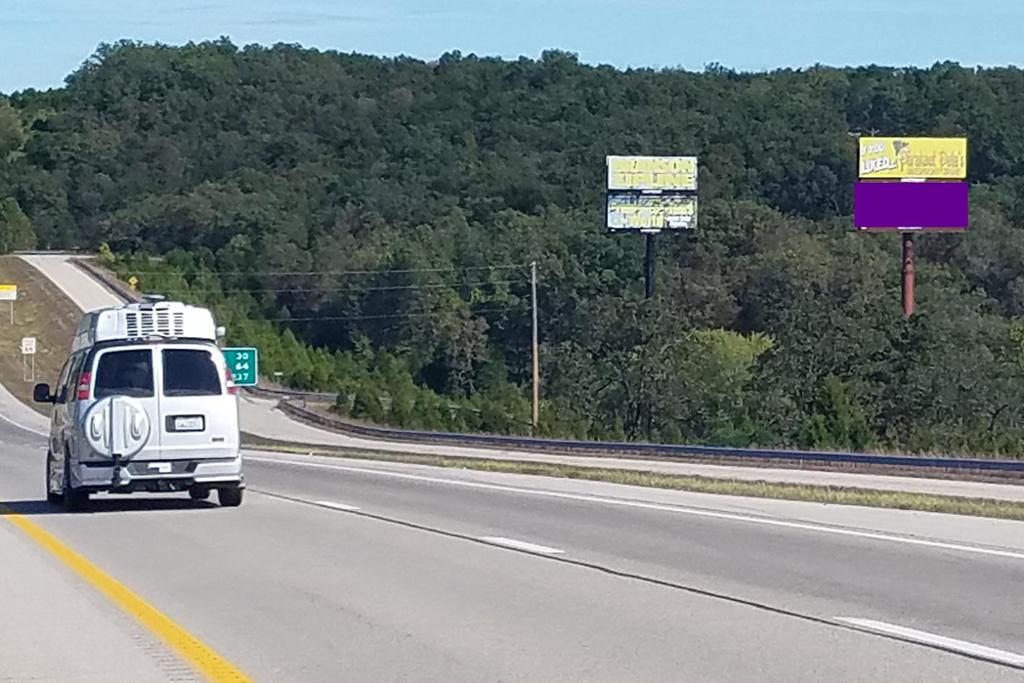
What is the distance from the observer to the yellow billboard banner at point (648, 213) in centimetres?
8625

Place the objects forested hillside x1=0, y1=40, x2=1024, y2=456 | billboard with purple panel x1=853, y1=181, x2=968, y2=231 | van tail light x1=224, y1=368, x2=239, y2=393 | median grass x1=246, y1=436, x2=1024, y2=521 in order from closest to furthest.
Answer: van tail light x1=224, y1=368, x2=239, y2=393
median grass x1=246, y1=436, x2=1024, y2=521
billboard with purple panel x1=853, y1=181, x2=968, y2=231
forested hillside x1=0, y1=40, x2=1024, y2=456

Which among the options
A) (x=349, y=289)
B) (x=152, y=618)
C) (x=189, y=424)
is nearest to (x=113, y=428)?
(x=189, y=424)

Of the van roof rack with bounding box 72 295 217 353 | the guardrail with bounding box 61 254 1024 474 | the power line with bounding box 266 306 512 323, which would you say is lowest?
the guardrail with bounding box 61 254 1024 474

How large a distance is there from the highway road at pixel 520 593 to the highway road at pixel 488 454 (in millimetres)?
8538

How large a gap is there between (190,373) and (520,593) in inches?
352

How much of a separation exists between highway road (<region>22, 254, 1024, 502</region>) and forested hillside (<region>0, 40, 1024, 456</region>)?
4750 millimetres

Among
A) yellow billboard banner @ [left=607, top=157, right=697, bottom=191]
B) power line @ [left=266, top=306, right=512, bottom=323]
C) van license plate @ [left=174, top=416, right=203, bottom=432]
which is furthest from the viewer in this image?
power line @ [left=266, top=306, right=512, bottom=323]

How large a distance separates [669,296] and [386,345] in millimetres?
23751

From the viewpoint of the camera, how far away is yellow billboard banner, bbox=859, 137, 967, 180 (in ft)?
244

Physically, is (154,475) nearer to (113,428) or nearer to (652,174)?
(113,428)

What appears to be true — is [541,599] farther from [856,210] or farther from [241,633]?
[856,210]

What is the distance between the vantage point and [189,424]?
22.0m

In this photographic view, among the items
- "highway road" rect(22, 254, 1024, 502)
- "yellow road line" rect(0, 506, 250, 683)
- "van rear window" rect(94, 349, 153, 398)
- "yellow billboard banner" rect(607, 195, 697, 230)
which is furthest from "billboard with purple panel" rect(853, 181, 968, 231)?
"yellow road line" rect(0, 506, 250, 683)

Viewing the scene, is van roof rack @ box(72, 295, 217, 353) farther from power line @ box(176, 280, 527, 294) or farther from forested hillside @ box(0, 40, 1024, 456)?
power line @ box(176, 280, 527, 294)
